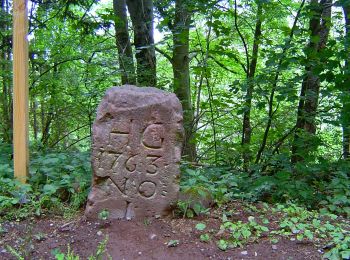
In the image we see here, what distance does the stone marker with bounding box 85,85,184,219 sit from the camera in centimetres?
340

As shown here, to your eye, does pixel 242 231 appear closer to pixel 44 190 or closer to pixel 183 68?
pixel 44 190

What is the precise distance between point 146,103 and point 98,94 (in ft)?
8.46

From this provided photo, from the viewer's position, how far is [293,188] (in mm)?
4227

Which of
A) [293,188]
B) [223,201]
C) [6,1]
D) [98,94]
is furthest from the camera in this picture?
[6,1]

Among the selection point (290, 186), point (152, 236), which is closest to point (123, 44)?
point (290, 186)

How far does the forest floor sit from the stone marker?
6.6 inches

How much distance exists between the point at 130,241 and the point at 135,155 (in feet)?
2.51

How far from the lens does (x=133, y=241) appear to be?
3086 mm

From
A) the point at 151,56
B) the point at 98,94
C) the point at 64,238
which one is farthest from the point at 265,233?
the point at 151,56

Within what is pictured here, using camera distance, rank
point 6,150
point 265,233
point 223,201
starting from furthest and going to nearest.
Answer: point 6,150, point 223,201, point 265,233

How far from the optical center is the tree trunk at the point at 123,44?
5.91m

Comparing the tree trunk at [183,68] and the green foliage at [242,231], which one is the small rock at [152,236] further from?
the tree trunk at [183,68]

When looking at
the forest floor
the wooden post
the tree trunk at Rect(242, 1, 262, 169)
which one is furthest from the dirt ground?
the tree trunk at Rect(242, 1, 262, 169)

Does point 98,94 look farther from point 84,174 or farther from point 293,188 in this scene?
point 293,188
